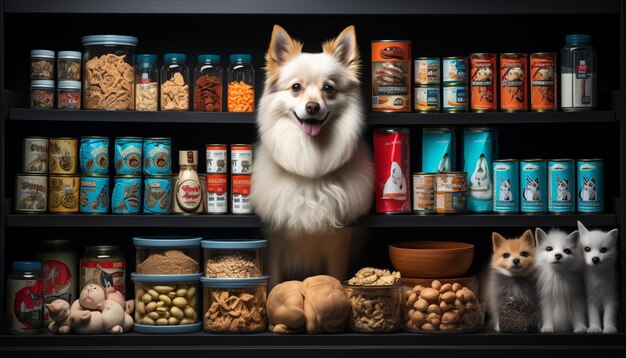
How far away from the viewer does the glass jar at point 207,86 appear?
10.1 feet

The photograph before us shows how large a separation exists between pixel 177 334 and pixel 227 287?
25cm

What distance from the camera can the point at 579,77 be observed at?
3.04 meters

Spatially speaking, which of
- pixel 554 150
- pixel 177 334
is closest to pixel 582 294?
pixel 554 150

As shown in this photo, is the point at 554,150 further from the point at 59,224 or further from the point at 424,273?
the point at 59,224

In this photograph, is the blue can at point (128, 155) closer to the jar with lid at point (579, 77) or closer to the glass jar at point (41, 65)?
the glass jar at point (41, 65)

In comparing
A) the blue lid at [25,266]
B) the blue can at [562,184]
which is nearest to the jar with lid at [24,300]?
the blue lid at [25,266]

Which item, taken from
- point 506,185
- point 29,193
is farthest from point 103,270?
point 506,185

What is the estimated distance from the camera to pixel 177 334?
9.60ft

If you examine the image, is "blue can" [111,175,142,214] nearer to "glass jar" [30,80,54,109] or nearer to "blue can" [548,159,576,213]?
"glass jar" [30,80,54,109]

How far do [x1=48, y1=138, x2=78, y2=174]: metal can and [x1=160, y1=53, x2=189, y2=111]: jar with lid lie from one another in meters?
0.39

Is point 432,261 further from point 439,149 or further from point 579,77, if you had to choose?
point 579,77

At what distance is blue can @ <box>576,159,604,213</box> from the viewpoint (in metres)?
3.04

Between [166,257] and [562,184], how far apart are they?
150 centimetres

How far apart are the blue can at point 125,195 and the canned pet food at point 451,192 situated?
1.14 m
